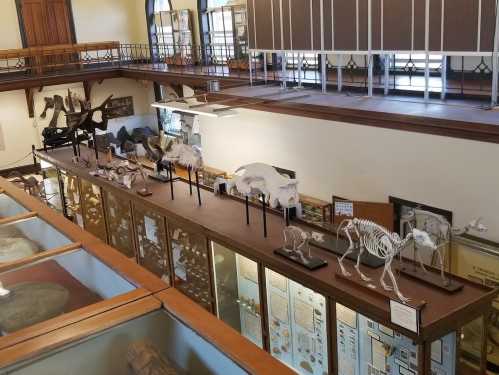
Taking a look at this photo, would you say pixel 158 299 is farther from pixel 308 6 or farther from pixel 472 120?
pixel 308 6

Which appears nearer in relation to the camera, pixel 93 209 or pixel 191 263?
pixel 191 263

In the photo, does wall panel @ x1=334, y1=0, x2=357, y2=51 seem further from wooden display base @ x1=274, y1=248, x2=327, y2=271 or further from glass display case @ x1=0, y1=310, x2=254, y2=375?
glass display case @ x1=0, y1=310, x2=254, y2=375

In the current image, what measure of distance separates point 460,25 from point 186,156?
13.7ft

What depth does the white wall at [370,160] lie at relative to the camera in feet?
23.3

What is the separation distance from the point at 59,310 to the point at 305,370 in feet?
11.7

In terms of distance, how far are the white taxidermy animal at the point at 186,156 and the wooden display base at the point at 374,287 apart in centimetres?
291

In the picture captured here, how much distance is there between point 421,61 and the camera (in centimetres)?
1160

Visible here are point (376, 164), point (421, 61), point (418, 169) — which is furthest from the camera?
point (421, 61)

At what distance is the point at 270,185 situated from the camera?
6.12 metres

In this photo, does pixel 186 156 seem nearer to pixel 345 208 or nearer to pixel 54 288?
pixel 345 208

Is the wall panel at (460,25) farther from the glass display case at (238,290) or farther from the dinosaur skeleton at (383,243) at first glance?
the glass display case at (238,290)

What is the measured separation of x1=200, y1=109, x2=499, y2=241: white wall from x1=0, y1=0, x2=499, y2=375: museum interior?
0.03 m

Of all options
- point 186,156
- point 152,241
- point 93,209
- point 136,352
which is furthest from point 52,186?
point 136,352

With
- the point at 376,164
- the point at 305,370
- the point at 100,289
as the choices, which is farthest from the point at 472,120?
the point at 100,289
